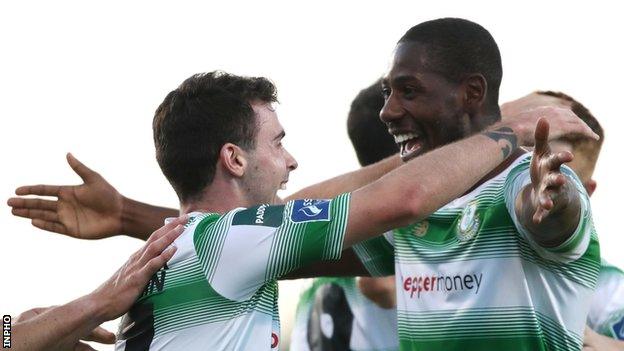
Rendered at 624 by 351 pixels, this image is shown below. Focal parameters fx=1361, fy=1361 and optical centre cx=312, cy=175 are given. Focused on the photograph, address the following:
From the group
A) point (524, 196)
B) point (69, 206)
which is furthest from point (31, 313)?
point (524, 196)

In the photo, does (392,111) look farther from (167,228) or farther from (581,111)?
(581,111)

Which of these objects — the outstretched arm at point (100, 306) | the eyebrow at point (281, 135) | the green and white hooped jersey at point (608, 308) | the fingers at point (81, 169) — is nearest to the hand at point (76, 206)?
the fingers at point (81, 169)

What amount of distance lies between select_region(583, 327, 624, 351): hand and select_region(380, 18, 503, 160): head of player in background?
108 cm

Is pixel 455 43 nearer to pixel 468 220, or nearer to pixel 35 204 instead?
pixel 468 220

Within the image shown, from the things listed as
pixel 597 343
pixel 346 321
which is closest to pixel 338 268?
pixel 597 343

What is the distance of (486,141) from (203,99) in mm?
1205

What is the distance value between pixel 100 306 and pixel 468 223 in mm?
1654

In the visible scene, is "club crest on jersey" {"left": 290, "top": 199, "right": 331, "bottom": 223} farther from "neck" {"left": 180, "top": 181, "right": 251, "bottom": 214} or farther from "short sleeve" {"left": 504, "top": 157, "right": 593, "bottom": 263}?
"short sleeve" {"left": 504, "top": 157, "right": 593, "bottom": 263}

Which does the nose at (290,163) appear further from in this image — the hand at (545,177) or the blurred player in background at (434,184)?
the hand at (545,177)

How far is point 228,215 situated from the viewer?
17.5 feet

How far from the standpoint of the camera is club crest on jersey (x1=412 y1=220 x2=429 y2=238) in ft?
20.3

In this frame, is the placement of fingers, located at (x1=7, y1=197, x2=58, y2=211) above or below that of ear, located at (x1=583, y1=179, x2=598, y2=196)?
above

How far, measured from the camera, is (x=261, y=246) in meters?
5.23

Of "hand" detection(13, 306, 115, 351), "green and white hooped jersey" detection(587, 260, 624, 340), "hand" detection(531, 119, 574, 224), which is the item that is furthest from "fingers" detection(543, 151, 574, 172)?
"green and white hooped jersey" detection(587, 260, 624, 340)
